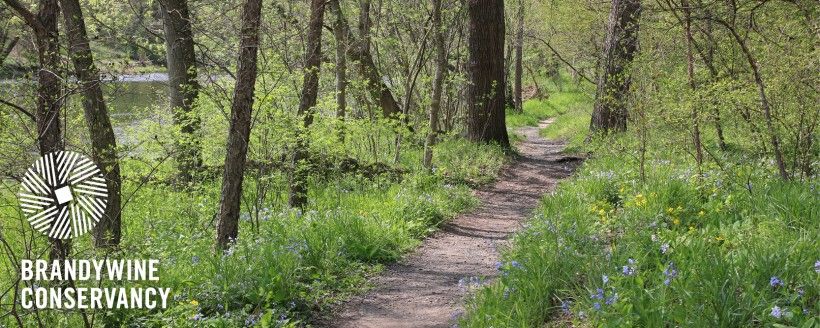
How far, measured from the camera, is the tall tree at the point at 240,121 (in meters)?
5.50

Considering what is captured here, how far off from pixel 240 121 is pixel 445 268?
7.13 ft

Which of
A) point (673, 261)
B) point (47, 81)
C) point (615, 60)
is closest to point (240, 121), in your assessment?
point (47, 81)

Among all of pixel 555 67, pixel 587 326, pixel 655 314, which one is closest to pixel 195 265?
pixel 587 326

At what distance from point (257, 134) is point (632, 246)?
405 cm

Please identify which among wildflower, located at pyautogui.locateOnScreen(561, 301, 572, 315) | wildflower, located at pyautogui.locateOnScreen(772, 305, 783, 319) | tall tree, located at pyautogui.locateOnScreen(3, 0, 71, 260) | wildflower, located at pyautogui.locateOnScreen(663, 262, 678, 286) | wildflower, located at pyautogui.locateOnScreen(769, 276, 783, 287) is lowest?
wildflower, located at pyautogui.locateOnScreen(561, 301, 572, 315)

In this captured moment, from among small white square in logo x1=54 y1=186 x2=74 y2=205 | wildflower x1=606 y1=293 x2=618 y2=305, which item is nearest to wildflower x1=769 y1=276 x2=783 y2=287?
wildflower x1=606 y1=293 x2=618 y2=305

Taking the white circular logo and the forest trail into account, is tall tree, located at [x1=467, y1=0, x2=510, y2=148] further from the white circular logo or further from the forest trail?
the white circular logo

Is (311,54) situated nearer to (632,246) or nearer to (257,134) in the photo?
(257,134)

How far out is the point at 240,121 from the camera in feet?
18.2

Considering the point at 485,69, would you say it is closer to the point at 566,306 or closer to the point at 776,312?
the point at 566,306

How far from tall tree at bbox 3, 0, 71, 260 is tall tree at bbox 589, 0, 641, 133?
255 inches

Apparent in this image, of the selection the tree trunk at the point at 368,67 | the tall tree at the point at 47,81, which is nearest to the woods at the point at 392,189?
the tall tree at the point at 47,81

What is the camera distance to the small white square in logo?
454 cm

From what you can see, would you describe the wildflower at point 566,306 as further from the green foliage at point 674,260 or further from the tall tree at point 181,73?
the tall tree at point 181,73
